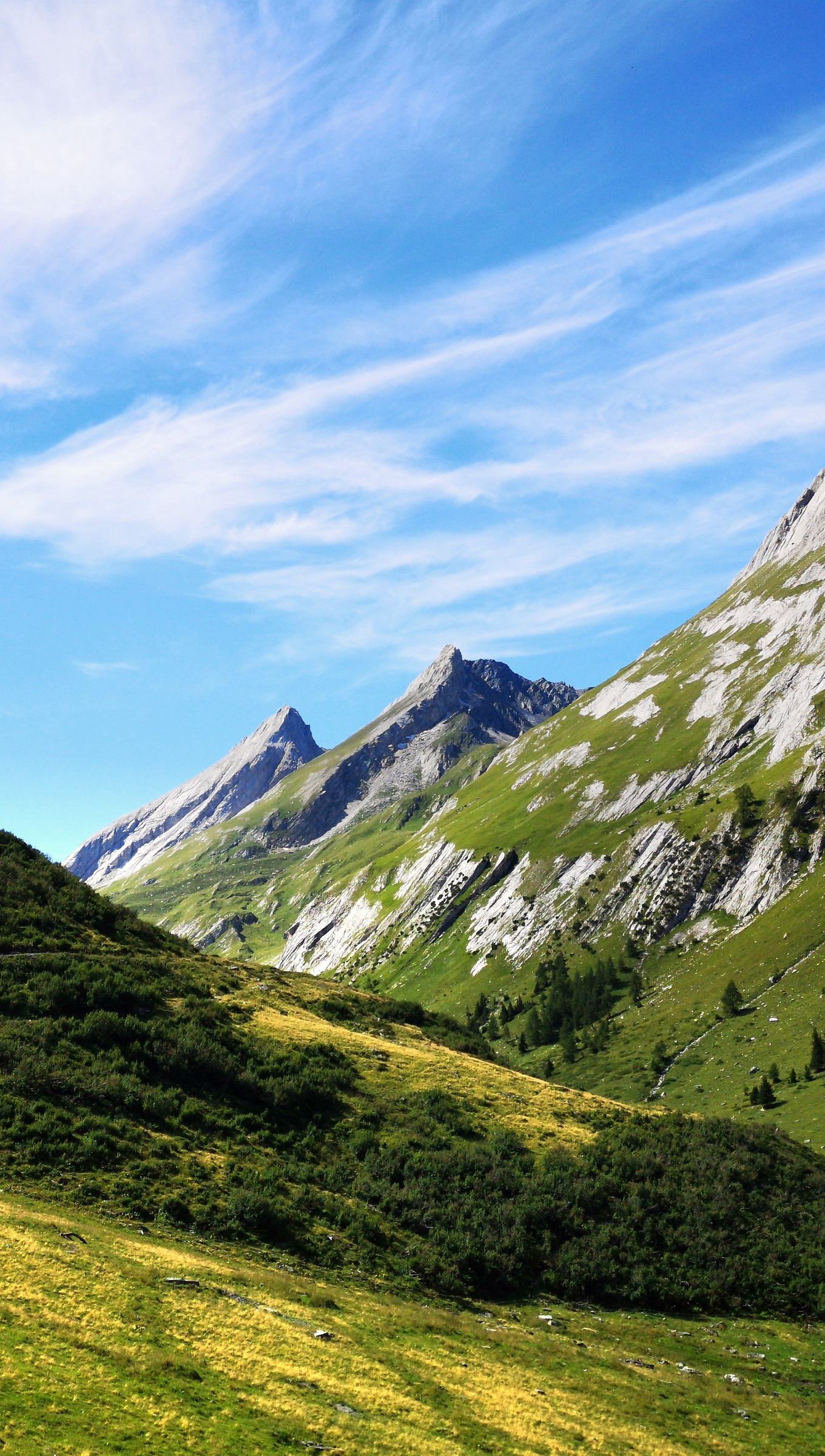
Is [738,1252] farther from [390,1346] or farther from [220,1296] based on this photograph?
[220,1296]

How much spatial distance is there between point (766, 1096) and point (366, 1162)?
56.3 meters

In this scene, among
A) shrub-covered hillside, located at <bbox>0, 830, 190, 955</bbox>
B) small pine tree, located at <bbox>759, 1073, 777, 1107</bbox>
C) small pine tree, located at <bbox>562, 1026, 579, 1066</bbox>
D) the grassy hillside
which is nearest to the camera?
shrub-covered hillside, located at <bbox>0, 830, 190, 955</bbox>

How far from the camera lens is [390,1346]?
88.1ft

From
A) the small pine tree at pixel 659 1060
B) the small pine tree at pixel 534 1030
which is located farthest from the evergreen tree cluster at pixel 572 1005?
the small pine tree at pixel 659 1060

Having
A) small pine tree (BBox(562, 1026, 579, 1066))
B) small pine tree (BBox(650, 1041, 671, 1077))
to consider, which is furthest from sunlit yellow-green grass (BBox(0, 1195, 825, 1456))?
small pine tree (BBox(562, 1026, 579, 1066))

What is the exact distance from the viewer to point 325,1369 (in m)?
23.5

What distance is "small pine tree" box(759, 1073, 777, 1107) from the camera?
267 ft

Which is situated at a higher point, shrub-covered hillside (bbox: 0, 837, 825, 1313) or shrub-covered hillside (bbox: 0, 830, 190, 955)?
shrub-covered hillside (bbox: 0, 830, 190, 955)

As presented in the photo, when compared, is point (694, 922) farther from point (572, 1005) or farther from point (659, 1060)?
point (659, 1060)

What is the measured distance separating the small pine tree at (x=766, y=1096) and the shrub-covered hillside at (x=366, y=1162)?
32.5 metres

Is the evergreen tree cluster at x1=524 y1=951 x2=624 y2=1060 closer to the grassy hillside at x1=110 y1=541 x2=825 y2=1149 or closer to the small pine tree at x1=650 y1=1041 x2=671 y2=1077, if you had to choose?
the grassy hillside at x1=110 y1=541 x2=825 y2=1149

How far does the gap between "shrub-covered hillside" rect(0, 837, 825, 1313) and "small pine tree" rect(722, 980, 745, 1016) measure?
5701 cm

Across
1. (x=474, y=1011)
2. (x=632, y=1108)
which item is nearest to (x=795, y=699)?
(x=474, y=1011)

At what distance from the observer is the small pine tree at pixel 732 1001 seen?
106875 mm
